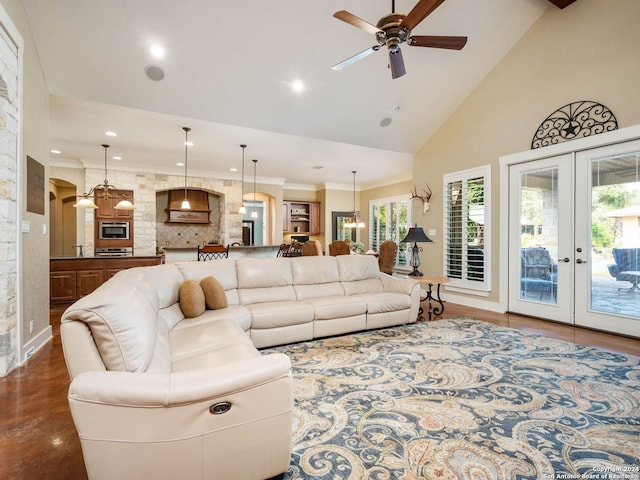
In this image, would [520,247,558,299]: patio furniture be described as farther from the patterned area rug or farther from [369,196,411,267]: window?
[369,196,411,267]: window

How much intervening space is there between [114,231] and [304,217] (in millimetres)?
5374

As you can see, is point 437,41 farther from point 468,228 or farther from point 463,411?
point 468,228

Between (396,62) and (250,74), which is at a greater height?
(250,74)

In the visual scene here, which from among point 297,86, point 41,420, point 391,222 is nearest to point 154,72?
point 297,86

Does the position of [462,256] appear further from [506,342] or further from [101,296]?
[101,296]

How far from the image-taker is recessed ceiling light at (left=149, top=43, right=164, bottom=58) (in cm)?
358

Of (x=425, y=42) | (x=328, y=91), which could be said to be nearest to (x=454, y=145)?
(x=328, y=91)

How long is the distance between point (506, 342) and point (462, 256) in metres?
2.29

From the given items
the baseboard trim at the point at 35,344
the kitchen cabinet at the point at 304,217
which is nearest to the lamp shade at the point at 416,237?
the baseboard trim at the point at 35,344

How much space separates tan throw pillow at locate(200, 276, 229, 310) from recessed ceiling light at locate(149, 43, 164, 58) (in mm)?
2797

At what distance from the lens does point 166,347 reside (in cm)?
200

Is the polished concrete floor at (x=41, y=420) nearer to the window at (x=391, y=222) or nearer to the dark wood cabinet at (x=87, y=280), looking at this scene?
the dark wood cabinet at (x=87, y=280)

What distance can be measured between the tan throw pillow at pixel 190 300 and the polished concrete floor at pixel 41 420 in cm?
103

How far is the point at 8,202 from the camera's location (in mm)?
2631
